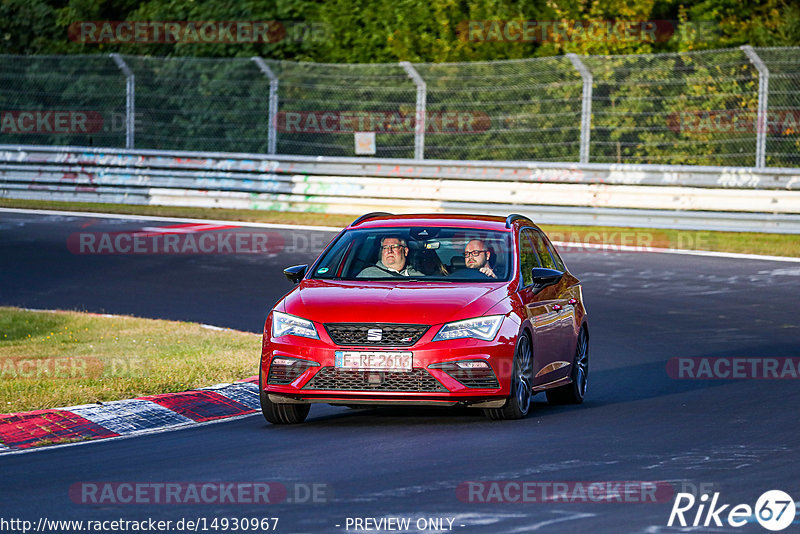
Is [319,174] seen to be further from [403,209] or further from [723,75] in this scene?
[723,75]

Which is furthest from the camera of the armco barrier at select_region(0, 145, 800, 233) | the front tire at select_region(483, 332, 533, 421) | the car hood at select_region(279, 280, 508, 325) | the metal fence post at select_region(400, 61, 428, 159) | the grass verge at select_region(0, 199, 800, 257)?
the metal fence post at select_region(400, 61, 428, 159)

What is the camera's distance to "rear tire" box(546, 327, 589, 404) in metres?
11.6

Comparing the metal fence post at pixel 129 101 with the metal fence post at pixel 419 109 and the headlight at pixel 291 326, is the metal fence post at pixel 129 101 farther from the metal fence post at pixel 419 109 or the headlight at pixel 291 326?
the headlight at pixel 291 326

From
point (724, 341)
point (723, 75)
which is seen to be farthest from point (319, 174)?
point (724, 341)

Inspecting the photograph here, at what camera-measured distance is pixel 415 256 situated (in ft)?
36.4

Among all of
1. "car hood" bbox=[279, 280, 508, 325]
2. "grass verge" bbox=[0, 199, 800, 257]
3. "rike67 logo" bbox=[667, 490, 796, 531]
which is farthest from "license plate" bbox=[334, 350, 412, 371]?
"grass verge" bbox=[0, 199, 800, 257]

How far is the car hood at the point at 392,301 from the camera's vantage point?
9.81 metres

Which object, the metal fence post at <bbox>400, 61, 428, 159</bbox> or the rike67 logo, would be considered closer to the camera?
the rike67 logo

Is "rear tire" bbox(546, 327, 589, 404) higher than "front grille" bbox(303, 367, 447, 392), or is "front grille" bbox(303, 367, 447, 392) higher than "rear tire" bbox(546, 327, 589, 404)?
"front grille" bbox(303, 367, 447, 392)

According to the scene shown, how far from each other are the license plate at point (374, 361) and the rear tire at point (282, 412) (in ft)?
2.29

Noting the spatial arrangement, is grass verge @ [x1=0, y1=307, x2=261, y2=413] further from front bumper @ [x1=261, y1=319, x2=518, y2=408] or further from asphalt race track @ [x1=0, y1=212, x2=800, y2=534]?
front bumper @ [x1=261, y1=319, x2=518, y2=408]

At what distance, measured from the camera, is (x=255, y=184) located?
27.8 meters

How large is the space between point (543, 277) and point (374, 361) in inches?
66.1

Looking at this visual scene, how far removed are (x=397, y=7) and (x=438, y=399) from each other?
2316 centimetres
